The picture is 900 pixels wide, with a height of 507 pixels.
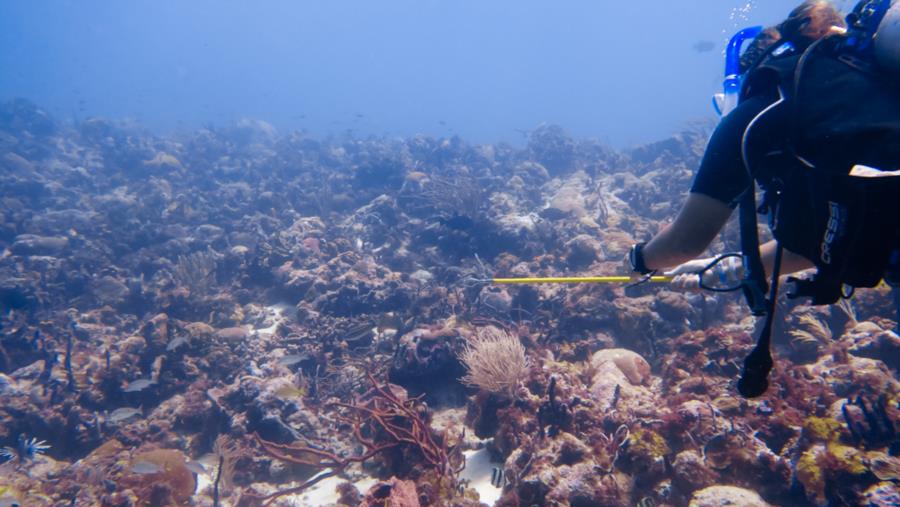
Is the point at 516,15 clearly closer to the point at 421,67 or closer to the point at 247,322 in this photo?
the point at 421,67

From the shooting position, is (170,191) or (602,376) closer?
(602,376)

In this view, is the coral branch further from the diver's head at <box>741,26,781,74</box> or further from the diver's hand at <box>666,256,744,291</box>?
the diver's head at <box>741,26,781,74</box>

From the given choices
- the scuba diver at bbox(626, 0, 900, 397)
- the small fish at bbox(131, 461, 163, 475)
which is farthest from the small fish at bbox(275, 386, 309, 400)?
the scuba diver at bbox(626, 0, 900, 397)

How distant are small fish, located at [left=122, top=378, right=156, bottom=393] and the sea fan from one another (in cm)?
128

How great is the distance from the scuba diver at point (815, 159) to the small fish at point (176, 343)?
8.43 metres

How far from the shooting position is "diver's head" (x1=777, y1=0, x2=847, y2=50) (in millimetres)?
2305

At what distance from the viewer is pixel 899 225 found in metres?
1.72

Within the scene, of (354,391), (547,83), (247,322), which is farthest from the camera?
(547,83)

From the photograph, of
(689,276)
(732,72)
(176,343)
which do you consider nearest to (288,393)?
(176,343)

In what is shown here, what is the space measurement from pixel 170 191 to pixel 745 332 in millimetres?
23686

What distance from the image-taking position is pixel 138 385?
688 centimetres

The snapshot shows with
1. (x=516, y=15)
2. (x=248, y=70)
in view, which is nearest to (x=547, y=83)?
(x=516, y=15)

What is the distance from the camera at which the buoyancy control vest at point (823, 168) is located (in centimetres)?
170

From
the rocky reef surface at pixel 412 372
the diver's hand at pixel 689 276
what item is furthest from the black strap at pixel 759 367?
the rocky reef surface at pixel 412 372
